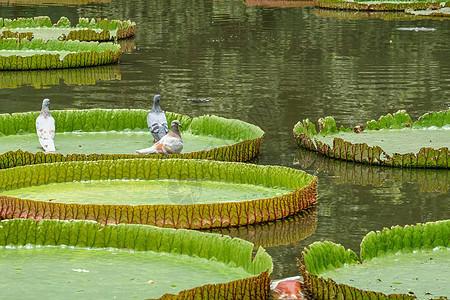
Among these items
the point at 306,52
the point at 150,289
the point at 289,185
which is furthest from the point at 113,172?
the point at 306,52

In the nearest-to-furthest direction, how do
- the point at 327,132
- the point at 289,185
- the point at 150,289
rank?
the point at 150,289 → the point at 289,185 → the point at 327,132

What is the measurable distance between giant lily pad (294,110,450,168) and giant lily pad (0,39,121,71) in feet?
22.8

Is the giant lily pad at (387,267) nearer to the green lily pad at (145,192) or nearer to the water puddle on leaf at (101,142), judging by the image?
A: the green lily pad at (145,192)

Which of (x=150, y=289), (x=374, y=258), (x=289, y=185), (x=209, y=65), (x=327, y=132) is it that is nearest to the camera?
(x=150, y=289)

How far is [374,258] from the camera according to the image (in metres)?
5.55

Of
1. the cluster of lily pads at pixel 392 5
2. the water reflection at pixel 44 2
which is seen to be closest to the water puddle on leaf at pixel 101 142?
the cluster of lily pads at pixel 392 5

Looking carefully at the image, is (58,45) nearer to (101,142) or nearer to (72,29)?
(72,29)

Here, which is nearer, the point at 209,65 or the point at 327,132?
the point at 327,132

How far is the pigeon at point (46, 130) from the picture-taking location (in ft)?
28.2

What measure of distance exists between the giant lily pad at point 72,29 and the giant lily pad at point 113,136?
9.08 metres

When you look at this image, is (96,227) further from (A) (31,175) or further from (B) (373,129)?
(B) (373,129)

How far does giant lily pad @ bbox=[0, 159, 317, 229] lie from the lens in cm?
646

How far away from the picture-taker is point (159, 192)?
23.8ft

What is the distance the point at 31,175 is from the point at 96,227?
5.80 feet
